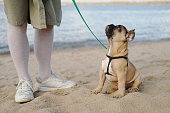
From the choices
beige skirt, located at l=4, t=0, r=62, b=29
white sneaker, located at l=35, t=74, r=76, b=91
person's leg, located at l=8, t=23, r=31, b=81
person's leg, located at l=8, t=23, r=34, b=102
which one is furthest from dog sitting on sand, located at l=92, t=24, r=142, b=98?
person's leg, located at l=8, t=23, r=31, b=81

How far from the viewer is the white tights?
2.49 m

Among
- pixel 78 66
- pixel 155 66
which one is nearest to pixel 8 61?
pixel 78 66

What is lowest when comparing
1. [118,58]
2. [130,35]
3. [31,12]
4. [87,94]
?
[87,94]

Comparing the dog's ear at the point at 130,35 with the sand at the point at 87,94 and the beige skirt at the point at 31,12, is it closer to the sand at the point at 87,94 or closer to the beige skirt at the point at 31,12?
the sand at the point at 87,94

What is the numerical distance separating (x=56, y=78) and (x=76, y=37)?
18.4 ft

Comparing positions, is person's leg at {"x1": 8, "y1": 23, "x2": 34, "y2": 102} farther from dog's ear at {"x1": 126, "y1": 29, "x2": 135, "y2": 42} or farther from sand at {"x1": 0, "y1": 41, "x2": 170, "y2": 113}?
dog's ear at {"x1": 126, "y1": 29, "x2": 135, "y2": 42}

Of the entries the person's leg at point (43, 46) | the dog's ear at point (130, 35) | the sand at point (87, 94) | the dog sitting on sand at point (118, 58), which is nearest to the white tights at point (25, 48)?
the person's leg at point (43, 46)

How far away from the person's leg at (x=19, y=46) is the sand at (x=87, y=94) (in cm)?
41

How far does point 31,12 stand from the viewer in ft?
8.09

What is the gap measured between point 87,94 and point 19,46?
100 cm

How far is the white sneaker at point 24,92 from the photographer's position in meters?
2.44

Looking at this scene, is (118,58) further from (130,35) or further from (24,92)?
(24,92)

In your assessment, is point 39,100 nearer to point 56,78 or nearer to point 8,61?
point 56,78

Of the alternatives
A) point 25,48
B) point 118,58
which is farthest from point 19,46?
point 118,58
